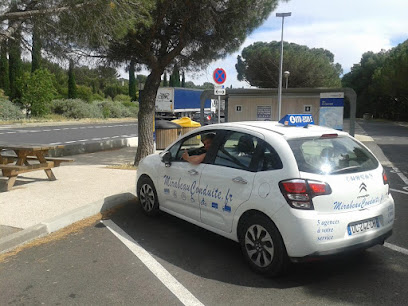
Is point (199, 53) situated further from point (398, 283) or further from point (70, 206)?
point (398, 283)

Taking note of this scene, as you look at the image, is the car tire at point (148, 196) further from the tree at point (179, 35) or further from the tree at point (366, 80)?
the tree at point (366, 80)

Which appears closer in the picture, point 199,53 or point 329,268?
point 329,268

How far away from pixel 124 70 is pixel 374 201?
919cm

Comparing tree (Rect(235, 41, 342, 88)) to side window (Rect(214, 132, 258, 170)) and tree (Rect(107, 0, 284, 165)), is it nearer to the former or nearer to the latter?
tree (Rect(107, 0, 284, 165))

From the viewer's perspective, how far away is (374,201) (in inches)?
154

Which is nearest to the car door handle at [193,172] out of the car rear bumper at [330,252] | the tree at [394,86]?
the car rear bumper at [330,252]

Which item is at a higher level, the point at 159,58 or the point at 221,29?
the point at 221,29

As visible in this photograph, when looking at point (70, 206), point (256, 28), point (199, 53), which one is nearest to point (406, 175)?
point (256, 28)

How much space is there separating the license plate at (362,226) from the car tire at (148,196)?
2.87m

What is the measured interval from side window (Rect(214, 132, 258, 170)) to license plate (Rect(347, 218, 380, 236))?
3.82 ft

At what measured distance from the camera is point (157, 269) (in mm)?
4035

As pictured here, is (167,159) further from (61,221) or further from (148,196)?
(61,221)

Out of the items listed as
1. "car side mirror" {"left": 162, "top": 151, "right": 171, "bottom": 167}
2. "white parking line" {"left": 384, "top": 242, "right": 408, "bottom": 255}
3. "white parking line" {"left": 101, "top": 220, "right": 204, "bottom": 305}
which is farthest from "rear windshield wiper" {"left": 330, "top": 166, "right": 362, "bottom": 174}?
"car side mirror" {"left": 162, "top": 151, "right": 171, "bottom": 167}

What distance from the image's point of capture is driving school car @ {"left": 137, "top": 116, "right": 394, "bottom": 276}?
141 inches
